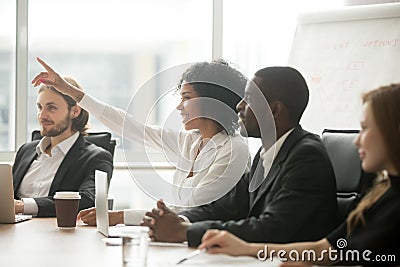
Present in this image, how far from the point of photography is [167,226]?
6.69 ft

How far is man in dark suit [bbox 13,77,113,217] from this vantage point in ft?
10.4

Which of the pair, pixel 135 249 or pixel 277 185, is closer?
pixel 135 249

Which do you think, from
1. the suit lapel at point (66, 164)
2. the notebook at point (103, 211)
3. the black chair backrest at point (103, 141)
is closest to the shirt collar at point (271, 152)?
the notebook at point (103, 211)

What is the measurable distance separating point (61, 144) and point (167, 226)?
141 cm

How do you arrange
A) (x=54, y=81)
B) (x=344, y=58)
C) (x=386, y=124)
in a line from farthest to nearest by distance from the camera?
(x=344, y=58) → (x=54, y=81) → (x=386, y=124)

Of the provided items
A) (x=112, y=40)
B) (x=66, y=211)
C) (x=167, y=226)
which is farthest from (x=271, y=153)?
(x=112, y=40)

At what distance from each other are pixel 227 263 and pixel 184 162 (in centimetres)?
110

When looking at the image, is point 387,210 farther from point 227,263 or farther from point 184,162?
point 184,162

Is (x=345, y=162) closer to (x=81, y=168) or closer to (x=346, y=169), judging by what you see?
(x=346, y=169)

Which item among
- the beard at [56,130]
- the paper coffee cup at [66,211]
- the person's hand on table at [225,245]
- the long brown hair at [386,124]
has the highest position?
the long brown hair at [386,124]

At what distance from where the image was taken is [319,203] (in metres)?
1.94

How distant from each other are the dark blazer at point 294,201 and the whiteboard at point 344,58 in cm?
177

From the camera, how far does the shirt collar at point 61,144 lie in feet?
10.8

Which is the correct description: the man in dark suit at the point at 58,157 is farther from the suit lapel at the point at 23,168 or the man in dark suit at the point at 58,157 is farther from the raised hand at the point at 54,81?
the raised hand at the point at 54,81
